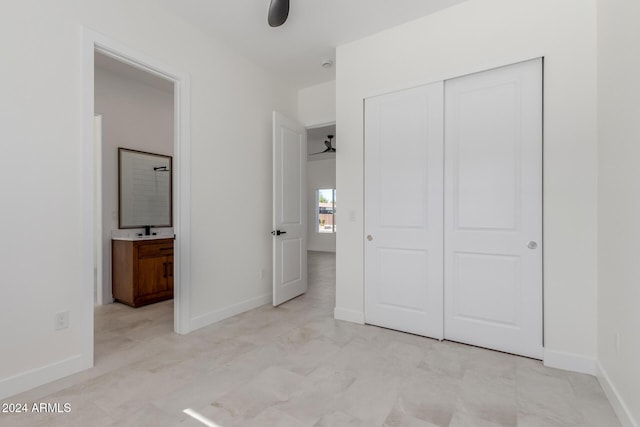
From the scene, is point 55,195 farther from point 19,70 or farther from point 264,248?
point 264,248

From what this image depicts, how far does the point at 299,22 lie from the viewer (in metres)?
2.84

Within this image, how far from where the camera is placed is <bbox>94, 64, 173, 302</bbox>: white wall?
3734 millimetres

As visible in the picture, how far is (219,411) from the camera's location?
5.63 feet

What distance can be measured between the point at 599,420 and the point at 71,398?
115 inches

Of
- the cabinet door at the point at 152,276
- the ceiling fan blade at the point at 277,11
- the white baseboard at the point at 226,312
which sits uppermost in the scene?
the ceiling fan blade at the point at 277,11

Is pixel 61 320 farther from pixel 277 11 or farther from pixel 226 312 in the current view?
pixel 277 11

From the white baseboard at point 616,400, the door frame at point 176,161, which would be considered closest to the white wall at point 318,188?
the door frame at point 176,161

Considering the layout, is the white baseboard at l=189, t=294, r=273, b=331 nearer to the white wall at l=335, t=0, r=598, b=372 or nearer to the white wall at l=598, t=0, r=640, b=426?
the white wall at l=335, t=0, r=598, b=372

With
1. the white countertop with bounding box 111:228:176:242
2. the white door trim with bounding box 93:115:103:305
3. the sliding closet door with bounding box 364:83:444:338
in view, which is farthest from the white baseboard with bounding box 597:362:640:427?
the white door trim with bounding box 93:115:103:305

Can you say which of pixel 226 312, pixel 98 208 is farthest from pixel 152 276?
Result: pixel 226 312

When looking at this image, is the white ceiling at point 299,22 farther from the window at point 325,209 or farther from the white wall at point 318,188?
the window at point 325,209

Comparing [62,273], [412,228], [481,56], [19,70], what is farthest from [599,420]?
[19,70]

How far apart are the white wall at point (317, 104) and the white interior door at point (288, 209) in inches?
10.6

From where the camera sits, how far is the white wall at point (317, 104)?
4.08 meters
